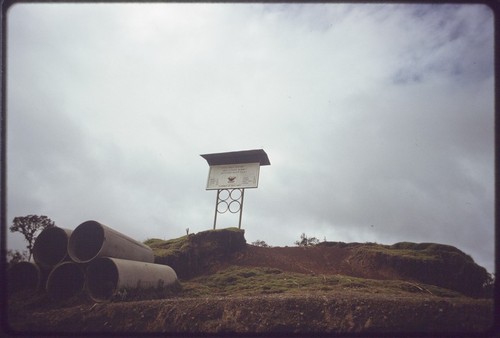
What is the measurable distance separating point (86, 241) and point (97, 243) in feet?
1.05

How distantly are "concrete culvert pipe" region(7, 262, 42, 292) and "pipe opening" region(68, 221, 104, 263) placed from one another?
1.04 meters

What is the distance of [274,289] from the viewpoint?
10.0 m

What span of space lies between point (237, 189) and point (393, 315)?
14104 millimetres

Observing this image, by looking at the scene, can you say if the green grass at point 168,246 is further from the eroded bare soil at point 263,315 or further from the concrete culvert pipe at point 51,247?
the eroded bare soil at point 263,315

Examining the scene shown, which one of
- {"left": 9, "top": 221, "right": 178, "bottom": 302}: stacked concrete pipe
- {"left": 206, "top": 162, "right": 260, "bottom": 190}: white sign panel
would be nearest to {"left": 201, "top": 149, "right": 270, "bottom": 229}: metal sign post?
{"left": 206, "top": 162, "right": 260, "bottom": 190}: white sign panel

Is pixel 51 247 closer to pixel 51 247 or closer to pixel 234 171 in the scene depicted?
pixel 51 247

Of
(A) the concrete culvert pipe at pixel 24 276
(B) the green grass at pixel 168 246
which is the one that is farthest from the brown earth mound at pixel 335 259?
(A) the concrete culvert pipe at pixel 24 276

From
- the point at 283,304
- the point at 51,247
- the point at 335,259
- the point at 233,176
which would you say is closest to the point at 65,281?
the point at 51,247

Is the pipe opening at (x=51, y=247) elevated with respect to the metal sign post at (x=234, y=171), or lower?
lower

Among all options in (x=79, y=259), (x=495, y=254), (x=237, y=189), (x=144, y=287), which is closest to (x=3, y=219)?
(x=79, y=259)

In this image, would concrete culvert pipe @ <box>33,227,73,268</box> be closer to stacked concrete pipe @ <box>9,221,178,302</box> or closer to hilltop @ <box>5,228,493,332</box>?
stacked concrete pipe @ <box>9,221,178,302</box>

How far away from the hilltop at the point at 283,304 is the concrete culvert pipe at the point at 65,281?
1.11 feet

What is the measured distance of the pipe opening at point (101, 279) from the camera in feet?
26.6

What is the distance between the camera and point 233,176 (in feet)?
64.4
